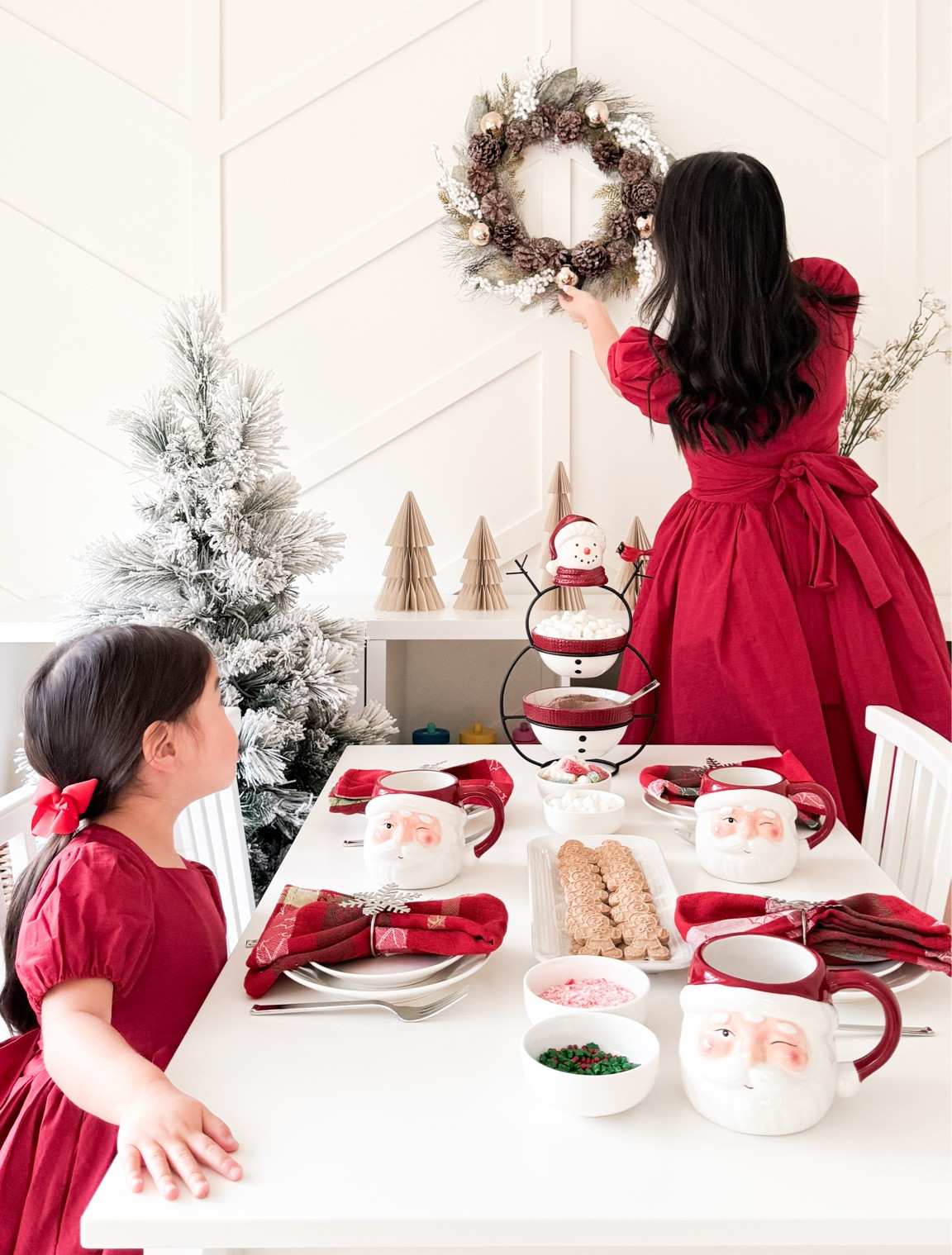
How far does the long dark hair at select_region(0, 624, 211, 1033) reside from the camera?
3.76 feet

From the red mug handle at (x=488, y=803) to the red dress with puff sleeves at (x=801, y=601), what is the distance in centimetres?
75

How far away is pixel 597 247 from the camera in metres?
2.73

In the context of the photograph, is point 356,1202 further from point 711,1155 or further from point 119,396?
point 119,396

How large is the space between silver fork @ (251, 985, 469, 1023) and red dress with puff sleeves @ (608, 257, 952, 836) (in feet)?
3.57

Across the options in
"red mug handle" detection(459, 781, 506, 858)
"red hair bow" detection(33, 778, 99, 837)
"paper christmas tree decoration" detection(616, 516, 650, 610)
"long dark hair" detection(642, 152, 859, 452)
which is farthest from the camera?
"paper christmas tree decoration" detection(616, 516, 650, 610)

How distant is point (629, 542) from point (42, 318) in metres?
1.67

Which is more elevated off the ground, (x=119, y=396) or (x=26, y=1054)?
(x=119, y=396)

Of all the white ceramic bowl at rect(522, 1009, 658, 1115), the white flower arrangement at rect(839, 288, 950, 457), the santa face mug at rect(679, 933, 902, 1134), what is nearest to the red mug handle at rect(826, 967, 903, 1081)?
the santa face mug at rect(679, 933, 902, 1134)

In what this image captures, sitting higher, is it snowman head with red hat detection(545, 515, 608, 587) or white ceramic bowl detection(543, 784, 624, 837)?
snowman head with red hat detection(545, 515, 608, 587)

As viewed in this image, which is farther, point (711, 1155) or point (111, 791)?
point (111, 791)

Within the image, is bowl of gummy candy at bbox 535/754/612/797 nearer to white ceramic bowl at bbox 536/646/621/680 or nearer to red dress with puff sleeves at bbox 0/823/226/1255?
white ceramic bowl at bbox 536/646/621/680

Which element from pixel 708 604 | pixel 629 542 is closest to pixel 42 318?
pixel 629 542

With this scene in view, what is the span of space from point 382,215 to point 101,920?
224 centimetres

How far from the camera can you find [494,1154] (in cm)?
72
